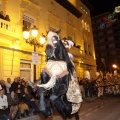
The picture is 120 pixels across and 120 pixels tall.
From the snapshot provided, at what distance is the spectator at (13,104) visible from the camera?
9768mm

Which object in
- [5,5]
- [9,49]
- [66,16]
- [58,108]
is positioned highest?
[66,16]

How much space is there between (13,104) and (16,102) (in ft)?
0.56

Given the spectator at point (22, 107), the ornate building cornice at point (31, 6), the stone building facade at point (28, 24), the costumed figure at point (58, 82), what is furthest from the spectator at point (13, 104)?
the ornate building cornice at point (31, 6)

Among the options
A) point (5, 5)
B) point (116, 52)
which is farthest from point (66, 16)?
point (116, 52)

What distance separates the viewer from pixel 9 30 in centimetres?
1416

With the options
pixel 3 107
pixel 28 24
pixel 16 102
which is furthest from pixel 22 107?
pixel 28 24

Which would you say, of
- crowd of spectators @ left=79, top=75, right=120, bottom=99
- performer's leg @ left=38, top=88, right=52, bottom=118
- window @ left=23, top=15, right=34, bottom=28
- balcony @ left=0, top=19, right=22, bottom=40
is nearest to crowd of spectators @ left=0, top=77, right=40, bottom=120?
balcony @ left=0, top=19, right=22, bottom=40

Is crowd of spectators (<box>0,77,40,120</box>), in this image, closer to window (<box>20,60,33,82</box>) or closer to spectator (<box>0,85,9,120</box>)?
spectator (<box>0,85,9,120</box>)

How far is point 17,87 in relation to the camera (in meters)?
11.4

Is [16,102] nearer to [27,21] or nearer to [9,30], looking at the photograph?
[9,30]

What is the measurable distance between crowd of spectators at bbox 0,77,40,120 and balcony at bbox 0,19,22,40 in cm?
359

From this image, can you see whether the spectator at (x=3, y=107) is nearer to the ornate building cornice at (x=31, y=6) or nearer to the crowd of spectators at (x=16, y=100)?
the crowd of spectators at (x=16, y=100)

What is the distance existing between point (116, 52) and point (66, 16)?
158ft

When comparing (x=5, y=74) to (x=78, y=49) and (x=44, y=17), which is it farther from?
(x=78, y=49)
